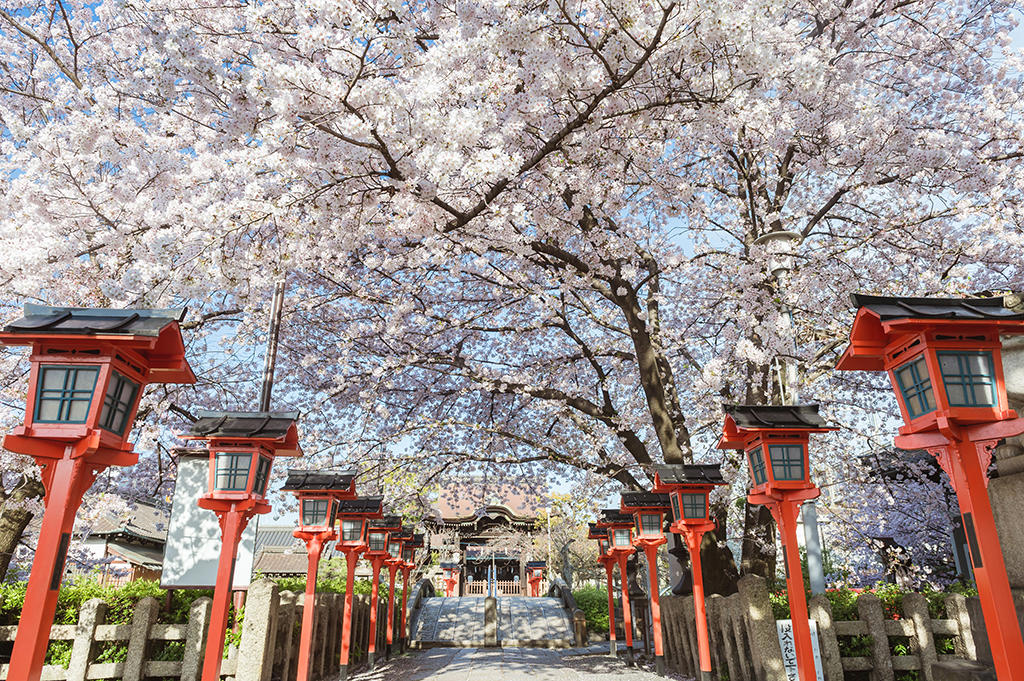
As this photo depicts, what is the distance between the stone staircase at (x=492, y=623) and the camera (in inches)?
734

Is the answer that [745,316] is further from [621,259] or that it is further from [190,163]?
[190,163]

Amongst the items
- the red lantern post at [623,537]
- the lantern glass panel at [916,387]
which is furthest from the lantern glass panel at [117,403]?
the red lantern post at [623,537]

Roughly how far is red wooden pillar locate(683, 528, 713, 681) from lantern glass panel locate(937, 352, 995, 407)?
5462 mm

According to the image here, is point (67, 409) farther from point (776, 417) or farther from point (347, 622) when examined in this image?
point (347, 622)

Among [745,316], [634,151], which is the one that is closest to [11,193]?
[634,151]

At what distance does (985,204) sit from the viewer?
9.16 meters

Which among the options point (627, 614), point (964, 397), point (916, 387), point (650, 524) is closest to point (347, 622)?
point (650, 524)

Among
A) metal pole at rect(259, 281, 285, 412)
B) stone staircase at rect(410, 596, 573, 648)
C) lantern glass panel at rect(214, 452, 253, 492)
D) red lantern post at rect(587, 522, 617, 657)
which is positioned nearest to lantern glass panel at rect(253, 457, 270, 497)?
lantern glass panel at rect(214, 452, 253, 492)

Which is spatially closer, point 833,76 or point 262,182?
point 262,182

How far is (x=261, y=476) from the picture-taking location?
6.52 m

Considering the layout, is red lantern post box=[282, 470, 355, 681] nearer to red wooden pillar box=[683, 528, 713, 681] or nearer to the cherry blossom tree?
the cherry blossom tree

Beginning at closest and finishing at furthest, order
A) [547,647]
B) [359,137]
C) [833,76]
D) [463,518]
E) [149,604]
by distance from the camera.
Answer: [359,137] < [149,604] < [833,76] < [547,647] < [463,518]

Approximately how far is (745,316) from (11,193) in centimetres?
1080

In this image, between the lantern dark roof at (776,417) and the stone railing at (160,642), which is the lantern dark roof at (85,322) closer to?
the stone railing at (160,642)
